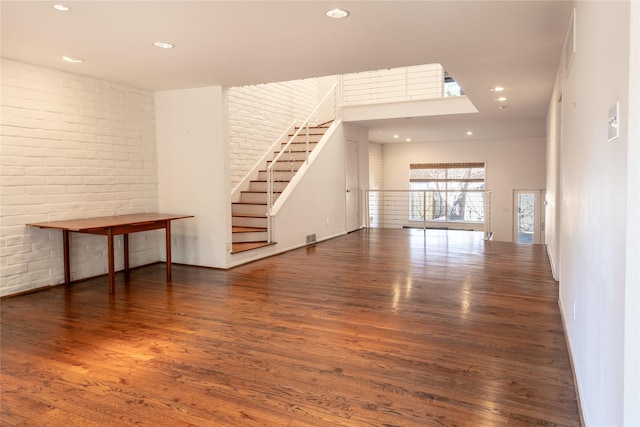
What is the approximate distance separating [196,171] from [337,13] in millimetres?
3160

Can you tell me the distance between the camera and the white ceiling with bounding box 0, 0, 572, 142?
3.03 m

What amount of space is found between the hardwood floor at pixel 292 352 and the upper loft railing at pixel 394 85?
5.14 metres

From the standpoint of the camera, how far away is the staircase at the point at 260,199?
6.39 meters

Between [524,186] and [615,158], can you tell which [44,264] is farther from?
[524,186]

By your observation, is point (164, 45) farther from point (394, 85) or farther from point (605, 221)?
point (394, 85)

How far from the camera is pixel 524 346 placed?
9.72 feet

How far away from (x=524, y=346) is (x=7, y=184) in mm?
4654

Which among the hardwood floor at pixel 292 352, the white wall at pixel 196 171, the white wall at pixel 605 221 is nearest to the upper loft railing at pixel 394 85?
the white wall at pixel 196 171

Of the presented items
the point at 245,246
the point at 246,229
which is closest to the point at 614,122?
the point at 245,246

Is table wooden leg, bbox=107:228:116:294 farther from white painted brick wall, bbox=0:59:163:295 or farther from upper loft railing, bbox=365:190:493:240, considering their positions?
upper loft railing, bbox=365:190:493:240

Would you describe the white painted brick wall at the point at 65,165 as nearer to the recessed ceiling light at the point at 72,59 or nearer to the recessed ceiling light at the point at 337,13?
the recessed ceiling light at the point at 72,59

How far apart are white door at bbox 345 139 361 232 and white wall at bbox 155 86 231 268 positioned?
381 centimetres

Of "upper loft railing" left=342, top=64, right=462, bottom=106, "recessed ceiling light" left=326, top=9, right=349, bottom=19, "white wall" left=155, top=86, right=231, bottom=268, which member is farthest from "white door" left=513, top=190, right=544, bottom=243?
"recessed ceiling light" left=326, top=9, right=349, bottom=19

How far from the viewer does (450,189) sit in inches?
485
